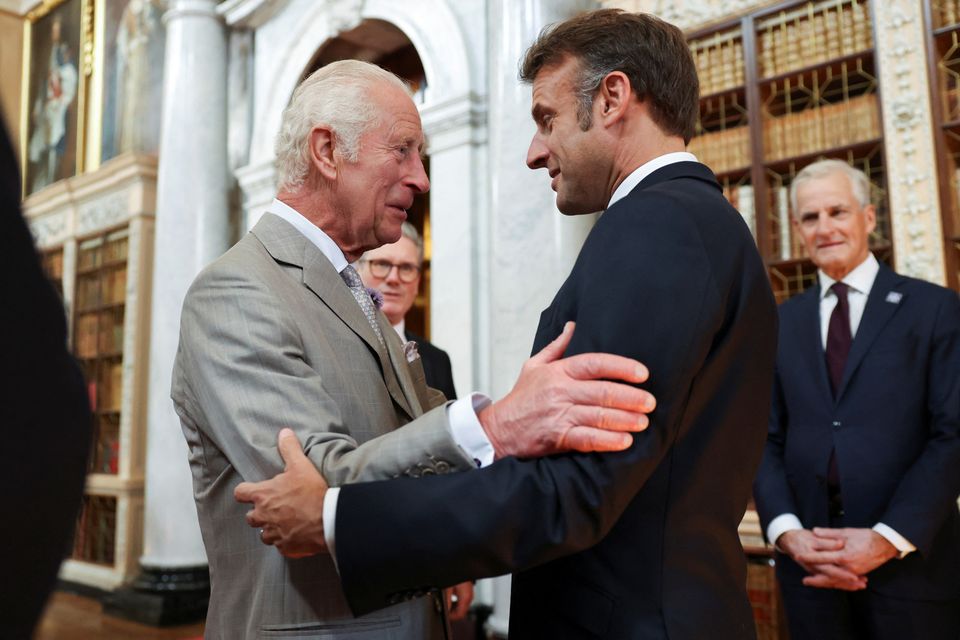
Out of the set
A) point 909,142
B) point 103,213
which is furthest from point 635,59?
point 103,213

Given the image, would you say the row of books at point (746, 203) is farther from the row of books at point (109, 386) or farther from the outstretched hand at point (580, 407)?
Answer: the row of books at point (109, 386)

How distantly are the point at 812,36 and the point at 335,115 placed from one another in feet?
11.2

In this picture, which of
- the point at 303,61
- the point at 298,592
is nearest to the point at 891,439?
the point at 298,592

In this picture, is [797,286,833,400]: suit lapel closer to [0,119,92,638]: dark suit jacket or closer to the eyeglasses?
the eyeglasses

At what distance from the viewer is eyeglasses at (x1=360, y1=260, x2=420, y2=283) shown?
12.7ft

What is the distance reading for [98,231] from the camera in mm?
8930

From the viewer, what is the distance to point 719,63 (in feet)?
15.3

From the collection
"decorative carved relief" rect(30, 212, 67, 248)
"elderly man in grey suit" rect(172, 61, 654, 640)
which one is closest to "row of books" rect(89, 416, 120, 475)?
"decorative carved relief" rect(30, 212, 67, 248)

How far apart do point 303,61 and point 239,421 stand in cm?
627

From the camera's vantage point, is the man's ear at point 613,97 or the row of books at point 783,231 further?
the row of books at point 783,231

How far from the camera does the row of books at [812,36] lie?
4113mm

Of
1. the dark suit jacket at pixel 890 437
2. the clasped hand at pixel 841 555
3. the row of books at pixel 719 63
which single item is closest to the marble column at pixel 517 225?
the row of books at pixel 719 63

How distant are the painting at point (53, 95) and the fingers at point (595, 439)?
10130mm

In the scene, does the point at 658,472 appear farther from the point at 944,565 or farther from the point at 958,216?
the point at 958,216
